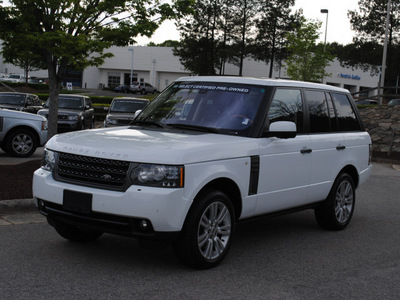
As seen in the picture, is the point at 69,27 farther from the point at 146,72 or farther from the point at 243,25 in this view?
the point at 146,72

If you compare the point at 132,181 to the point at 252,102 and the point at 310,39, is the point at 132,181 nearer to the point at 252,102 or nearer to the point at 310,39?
the point at 252,102

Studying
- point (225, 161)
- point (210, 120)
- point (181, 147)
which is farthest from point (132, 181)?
point (210, 120)

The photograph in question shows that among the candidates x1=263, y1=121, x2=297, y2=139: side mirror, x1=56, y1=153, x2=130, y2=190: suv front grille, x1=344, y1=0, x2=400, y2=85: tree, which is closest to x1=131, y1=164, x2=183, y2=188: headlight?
x1=56, y1=153, x2=130, y2=190: suv front grille

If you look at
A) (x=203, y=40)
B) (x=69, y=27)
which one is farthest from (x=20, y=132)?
(x=203, y=40)

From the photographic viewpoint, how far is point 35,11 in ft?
38.9

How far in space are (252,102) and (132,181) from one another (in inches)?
74.5

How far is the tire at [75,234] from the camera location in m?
5.90

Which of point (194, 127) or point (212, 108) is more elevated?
point (212, 108)

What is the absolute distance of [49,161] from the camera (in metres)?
5.48

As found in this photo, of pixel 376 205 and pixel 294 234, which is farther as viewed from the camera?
pixel 376 205

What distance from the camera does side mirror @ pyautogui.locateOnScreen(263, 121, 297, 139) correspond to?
584 centimetres

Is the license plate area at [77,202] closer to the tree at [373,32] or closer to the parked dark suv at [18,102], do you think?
the parked dark suv at [18,102]

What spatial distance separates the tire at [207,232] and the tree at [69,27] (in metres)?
7.21

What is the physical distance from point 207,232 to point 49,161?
1.70 m
